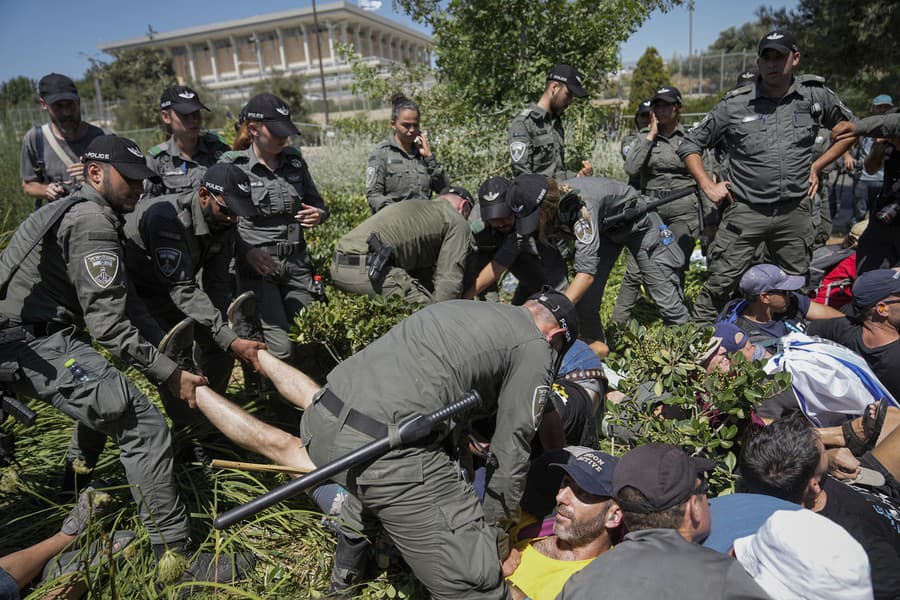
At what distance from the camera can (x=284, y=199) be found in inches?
166

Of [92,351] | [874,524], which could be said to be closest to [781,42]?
[874,524]

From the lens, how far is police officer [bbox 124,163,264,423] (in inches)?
129

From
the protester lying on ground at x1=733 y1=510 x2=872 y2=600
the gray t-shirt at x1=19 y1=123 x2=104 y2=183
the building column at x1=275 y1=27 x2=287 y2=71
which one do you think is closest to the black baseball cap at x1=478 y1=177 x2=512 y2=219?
the protester lying on ground at x1=733 y1=510 x2=872 y2=600

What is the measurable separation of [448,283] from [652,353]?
1.50 m

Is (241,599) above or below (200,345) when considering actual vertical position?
below

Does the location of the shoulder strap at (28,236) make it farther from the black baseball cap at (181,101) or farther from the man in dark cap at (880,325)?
the man in dark cap at (880,325)

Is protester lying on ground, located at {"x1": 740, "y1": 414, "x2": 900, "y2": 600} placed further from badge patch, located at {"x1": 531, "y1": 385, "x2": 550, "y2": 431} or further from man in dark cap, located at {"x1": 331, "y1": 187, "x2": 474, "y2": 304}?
man in dark cap, located at {"x1": 331, "y1": 187, "x2": 474, "y2": 304}

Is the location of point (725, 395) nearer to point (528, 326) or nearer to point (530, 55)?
point (528, 326)

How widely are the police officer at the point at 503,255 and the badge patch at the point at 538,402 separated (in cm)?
178

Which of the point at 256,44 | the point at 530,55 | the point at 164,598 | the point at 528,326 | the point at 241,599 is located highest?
the point at 256,44

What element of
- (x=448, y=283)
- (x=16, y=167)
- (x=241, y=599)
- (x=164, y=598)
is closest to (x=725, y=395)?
(x=448, y=283)

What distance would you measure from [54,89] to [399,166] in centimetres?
269

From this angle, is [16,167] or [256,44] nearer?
[16,167]

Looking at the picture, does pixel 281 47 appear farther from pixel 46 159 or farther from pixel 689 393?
pixel 689 393
